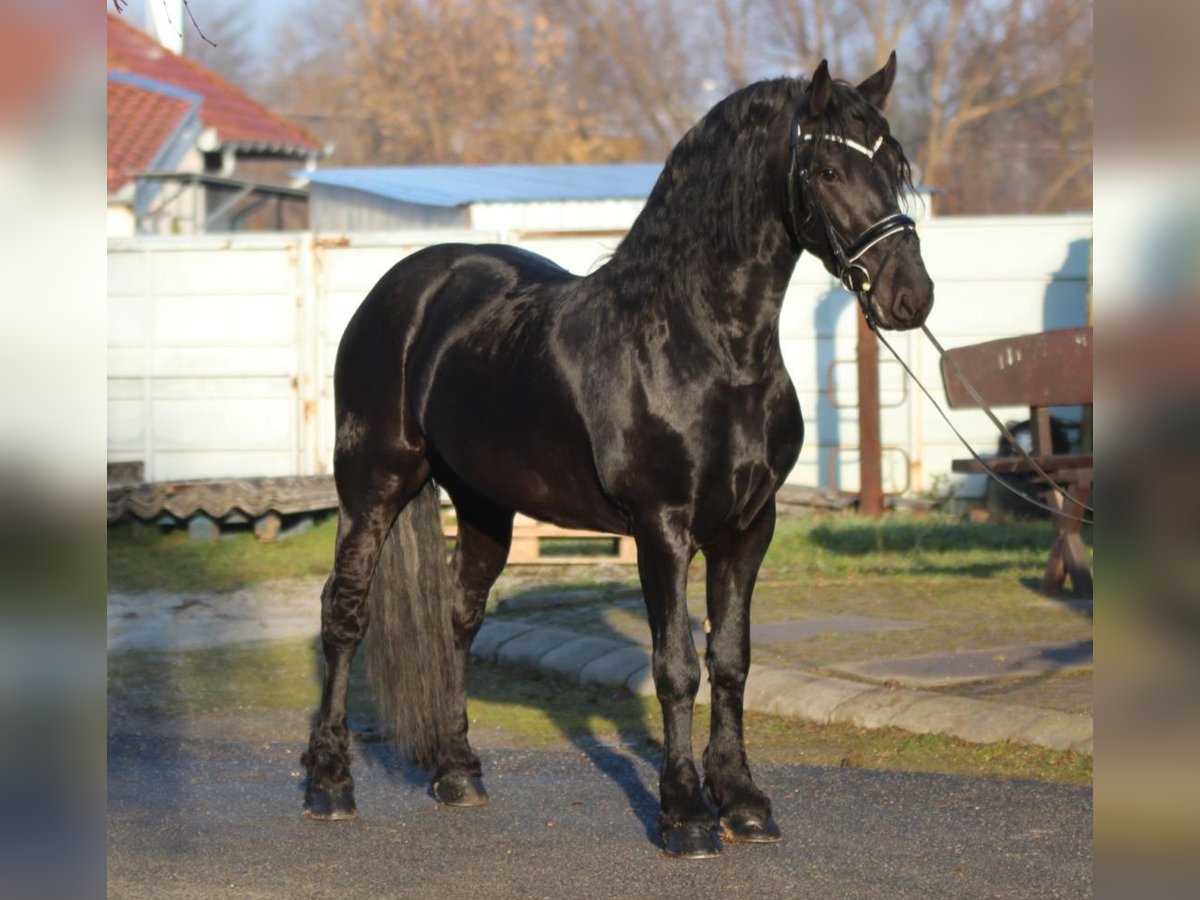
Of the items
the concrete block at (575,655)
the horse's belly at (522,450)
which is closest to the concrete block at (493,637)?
the concrete block at (575,655)

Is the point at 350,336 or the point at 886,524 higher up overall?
the point at 350,336

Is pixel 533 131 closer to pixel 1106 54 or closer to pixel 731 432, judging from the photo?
pixel 731 432

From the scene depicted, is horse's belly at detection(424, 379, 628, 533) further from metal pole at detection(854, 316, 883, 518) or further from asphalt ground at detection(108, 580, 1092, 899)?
metal pole at detection(854, 316, 883, 518)

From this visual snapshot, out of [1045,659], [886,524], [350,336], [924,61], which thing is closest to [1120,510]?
[350,336]

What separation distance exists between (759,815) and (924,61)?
3211 centimetres

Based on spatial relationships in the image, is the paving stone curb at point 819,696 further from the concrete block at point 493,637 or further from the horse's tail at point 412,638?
the horse's tail at point 412,638

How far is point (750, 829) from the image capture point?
500cm

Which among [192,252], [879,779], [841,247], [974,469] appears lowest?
[879,779]

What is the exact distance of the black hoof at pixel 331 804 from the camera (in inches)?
218

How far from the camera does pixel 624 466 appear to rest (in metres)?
4.96

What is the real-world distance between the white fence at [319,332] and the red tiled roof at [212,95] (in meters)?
17.9

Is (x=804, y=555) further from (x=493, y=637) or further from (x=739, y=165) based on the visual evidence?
(x=739, y=165)

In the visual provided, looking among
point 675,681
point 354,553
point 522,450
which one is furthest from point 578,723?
point 675,681

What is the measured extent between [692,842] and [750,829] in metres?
0.25
